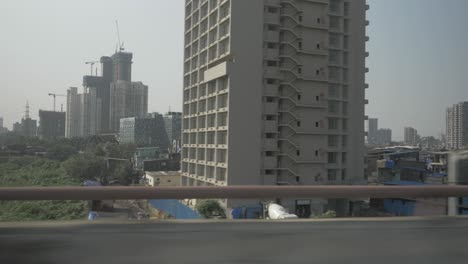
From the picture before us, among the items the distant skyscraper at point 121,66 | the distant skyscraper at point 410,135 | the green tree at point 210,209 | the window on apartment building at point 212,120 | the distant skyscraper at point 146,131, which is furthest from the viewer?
the distant skyscraper at point 121,66

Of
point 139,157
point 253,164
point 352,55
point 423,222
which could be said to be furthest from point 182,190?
point 352,55

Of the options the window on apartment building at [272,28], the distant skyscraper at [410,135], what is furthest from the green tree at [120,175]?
the distant skyscraper at [410,135]

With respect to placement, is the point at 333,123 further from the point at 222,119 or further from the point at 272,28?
the point at 272,28

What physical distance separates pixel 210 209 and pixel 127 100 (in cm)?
7165

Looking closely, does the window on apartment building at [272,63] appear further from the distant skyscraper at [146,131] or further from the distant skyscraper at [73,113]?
the distant skyscraper at [73,113]

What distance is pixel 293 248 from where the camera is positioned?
3.42 m

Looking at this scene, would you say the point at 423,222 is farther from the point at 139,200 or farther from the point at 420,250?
the point at 139,200

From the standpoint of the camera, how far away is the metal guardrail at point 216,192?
312cm

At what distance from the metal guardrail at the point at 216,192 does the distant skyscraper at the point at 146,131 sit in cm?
4770

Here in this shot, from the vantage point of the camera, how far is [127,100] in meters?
73.6

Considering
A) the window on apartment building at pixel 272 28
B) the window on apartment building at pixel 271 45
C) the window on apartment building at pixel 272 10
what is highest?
the window on apartment building at pixel 272 10

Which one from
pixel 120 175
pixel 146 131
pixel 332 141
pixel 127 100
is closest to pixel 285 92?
pixel 332 141

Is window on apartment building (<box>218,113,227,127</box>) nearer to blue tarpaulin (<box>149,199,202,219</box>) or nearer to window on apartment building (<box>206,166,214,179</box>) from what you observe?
window on apartment building (<box>206,166,214,179</box>)

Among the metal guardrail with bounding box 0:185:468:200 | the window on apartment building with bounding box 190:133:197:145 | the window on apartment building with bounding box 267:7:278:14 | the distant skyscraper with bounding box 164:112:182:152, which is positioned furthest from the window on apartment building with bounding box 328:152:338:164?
the metal guardrail with bounding box 0:185:468:200
